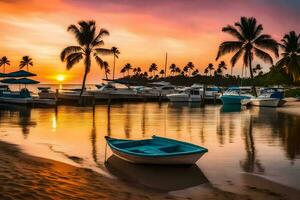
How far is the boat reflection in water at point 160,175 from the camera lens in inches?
448

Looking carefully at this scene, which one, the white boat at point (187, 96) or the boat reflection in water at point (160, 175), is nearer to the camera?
the boat reflection in water at point (160, 175)

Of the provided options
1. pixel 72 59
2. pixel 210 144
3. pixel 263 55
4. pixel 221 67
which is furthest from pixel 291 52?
pixel 221 67

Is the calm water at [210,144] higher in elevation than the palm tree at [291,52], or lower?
lower

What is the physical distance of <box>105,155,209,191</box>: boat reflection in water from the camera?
1138 cm

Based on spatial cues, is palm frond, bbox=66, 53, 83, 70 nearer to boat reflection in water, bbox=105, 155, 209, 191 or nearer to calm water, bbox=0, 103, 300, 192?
calm water, bbox=0, 103, 300, 192

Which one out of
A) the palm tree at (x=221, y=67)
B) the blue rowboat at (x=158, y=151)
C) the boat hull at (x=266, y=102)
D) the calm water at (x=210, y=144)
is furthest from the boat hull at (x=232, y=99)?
the palm tree at (x=221, y=67)

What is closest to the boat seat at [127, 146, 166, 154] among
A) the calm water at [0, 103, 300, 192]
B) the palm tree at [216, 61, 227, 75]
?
the calm water at [0, 103, 300, 192]

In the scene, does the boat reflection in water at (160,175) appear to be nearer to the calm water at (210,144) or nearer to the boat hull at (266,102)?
the calm water at (210,144)

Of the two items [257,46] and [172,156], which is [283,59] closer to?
[257,46]

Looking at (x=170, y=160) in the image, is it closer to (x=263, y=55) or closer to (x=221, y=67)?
→ (x=263, y=55)

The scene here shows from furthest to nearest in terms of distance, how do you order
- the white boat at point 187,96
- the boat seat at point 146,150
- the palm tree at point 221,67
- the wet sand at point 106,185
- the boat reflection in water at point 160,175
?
the palm tree at point 221,67, the white boat at point 187,96, the boat seat at point 146,150, the boat reflection in water at point 160,175, the wet sand at point 106,185

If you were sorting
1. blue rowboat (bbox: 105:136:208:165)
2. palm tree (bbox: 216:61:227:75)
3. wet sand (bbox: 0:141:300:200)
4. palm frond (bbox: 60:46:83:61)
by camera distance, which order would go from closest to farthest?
wet sand (bbox: 0:141:300:200)
blue rowboat (bbox: 105:136:208:165)
palm frond (bbox: 60:46:83:61)
palm tree (bbox: 216:61:227:75)

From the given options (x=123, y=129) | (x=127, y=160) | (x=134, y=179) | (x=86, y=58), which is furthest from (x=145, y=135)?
(x=86, y=58)

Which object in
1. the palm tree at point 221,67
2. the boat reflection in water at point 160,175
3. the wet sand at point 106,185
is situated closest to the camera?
the wet sand at point 106,185
